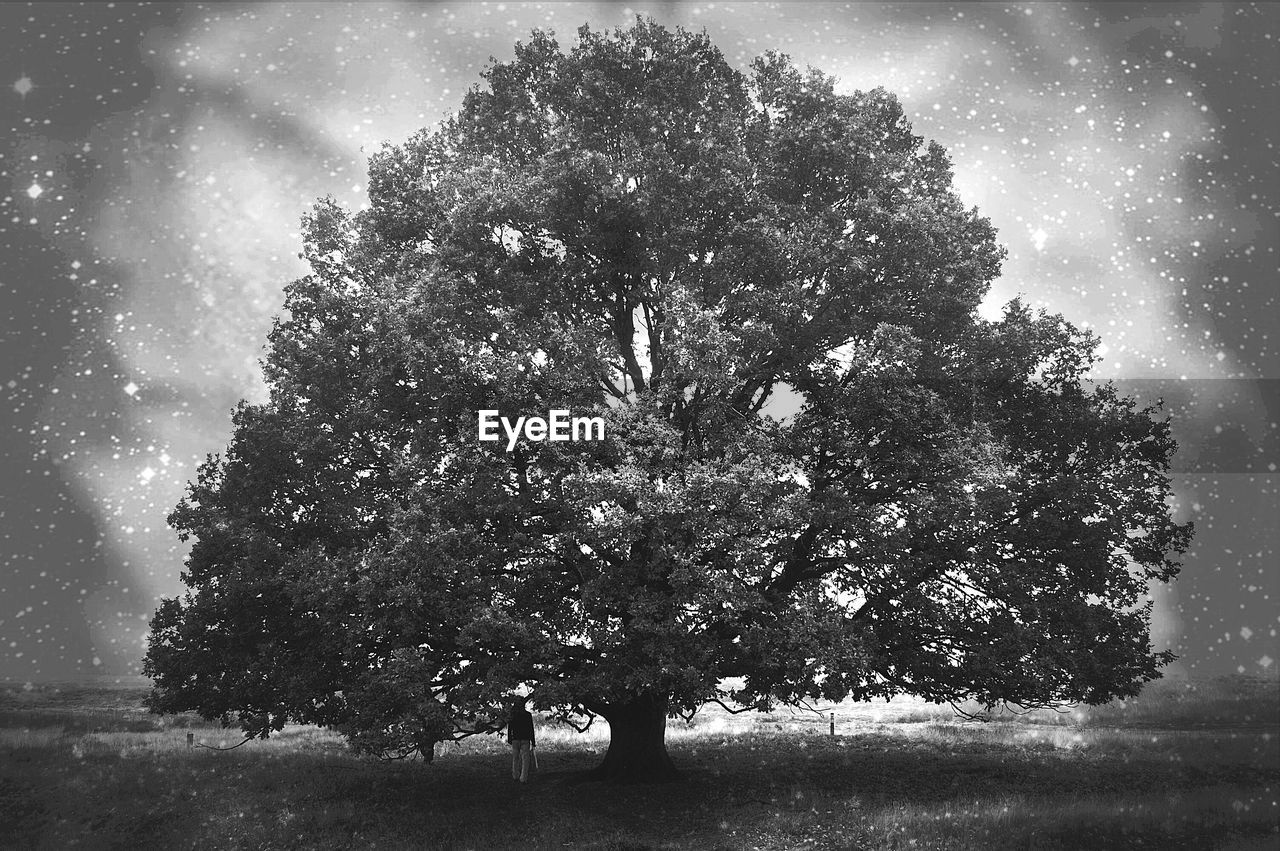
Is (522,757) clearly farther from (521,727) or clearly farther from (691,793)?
(691,793)

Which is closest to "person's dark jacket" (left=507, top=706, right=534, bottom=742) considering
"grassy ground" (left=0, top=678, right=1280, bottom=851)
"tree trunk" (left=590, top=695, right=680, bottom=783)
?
"grassy ground" (left=0, top=678, right=1280, bottom=851)

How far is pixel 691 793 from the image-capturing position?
1927 centimetres

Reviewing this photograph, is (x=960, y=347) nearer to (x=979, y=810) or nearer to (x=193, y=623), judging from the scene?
(x=979, y=810)

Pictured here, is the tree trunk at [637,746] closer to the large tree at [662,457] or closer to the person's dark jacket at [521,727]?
the large tree at [662,457]

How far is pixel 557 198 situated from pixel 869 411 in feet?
25.2

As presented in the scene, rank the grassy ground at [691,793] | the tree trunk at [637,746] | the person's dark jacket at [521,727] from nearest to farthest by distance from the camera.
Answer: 1. the grassy ground at [691,793]
2. the person's dark jacket at [521,727]
3. the tree trunk at [637,746]

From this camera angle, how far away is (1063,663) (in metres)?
16.9

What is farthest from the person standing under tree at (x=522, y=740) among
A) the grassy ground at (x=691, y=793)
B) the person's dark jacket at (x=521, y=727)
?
the grassy ground at (x=691, y=793)

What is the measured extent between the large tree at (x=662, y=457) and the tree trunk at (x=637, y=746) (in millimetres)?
87

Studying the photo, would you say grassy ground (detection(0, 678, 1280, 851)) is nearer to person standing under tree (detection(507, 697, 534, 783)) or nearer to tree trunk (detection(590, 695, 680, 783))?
person standing under tree (detection(507, 697, 534, 783))

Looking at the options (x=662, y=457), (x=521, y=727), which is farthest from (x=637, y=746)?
(x=662, y=457)

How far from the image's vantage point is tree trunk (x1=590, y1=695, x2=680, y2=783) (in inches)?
805

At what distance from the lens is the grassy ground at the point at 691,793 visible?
15.7m

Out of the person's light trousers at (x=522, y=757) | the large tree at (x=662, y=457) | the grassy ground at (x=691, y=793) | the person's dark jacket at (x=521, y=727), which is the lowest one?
the grassy ground at (x=691, y=793)
